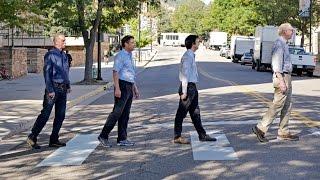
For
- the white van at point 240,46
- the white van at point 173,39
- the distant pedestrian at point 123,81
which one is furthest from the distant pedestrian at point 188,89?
the white van at point 173,39

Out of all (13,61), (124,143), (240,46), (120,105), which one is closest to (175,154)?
(124,143)

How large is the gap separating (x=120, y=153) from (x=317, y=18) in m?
47.1

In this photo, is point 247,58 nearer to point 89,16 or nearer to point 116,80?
point 89,16

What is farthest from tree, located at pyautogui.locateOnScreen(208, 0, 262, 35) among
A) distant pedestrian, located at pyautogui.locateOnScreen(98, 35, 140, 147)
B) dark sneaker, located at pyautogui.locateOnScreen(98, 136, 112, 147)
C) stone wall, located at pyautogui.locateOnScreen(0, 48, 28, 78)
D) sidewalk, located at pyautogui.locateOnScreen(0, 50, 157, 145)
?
dark sneaker, located at pyautogui.locateOnScreen(98, 136, 112, 147)

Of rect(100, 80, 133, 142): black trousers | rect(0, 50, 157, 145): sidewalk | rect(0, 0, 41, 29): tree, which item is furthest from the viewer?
rect(0, 0, 41, 29): tree

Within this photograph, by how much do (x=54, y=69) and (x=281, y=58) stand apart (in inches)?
145

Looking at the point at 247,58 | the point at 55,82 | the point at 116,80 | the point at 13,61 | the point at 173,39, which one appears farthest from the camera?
the point at 173,39

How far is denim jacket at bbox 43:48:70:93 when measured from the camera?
9.41 metres

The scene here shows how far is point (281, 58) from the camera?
9.70m

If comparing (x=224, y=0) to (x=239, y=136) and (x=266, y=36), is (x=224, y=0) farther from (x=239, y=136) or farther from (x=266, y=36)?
(x=239, y=136)

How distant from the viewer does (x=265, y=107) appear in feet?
50.7

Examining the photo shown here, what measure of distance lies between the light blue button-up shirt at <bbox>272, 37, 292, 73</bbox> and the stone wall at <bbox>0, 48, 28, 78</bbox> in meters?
22.3

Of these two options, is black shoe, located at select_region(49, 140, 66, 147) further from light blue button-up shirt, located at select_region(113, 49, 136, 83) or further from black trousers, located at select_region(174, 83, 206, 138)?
black trousers, located at select_region(174, 83, 206, 138)

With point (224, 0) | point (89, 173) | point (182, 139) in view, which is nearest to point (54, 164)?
point (89, 173)
